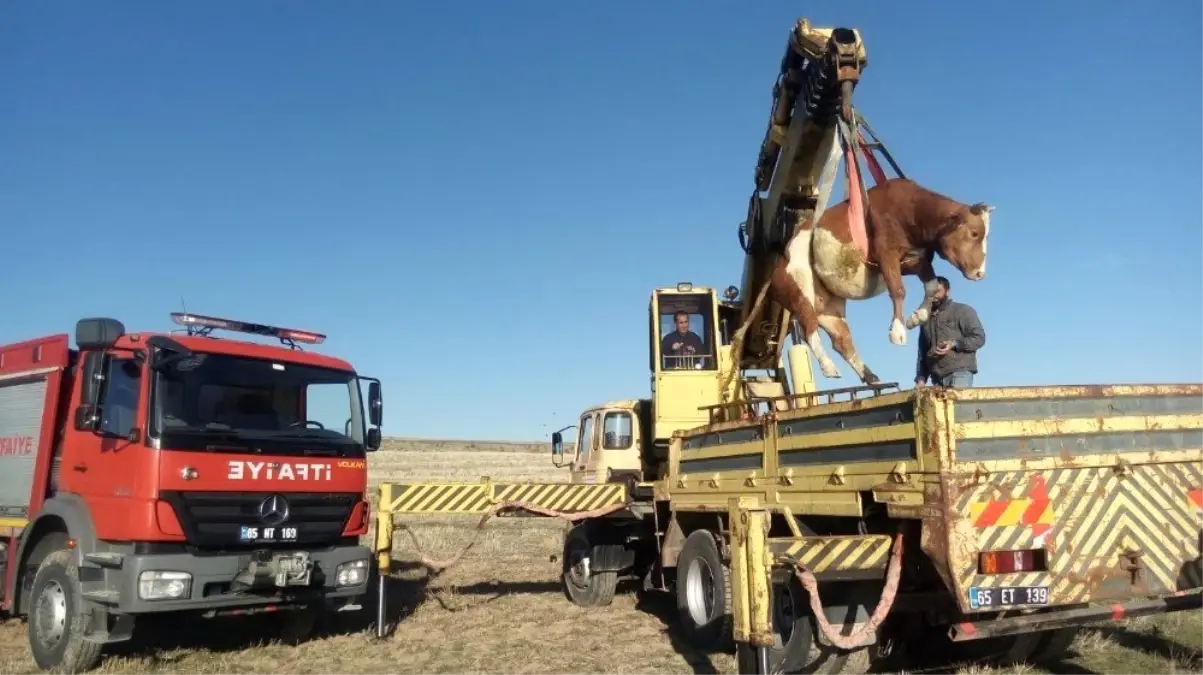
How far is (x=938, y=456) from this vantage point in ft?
15.3

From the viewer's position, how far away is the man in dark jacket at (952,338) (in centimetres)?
656

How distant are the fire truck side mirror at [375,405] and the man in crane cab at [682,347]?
305 cm

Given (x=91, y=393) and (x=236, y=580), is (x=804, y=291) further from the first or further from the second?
(x=91, y=393)

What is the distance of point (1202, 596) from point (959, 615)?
1368 millimetres

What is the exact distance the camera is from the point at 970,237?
235 inches

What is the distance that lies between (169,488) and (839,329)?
5.59m

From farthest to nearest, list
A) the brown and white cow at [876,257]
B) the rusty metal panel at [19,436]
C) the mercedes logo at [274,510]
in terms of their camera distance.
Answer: the rusty metal panel at [19,436] → the mercedes logo at [274,510] → the brown and white cow at [876,257]

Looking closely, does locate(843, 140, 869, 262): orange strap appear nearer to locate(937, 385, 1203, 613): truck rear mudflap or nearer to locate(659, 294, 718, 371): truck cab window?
locate(937, 385, 1203, 613): truck rear mudflap

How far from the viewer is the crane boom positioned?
6.32 m

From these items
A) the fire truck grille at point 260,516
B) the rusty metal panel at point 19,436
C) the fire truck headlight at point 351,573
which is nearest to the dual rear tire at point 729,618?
the fire truck headlight at point 351,573

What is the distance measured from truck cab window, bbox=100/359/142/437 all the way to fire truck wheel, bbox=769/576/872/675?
533 centimetres

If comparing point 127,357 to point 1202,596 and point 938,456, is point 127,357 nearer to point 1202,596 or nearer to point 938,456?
point 938,456

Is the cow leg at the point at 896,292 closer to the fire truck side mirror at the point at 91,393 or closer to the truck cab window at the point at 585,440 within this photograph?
the truck cab window at the point at 585,440

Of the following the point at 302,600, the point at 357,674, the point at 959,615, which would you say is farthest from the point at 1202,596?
the point at 302,600
